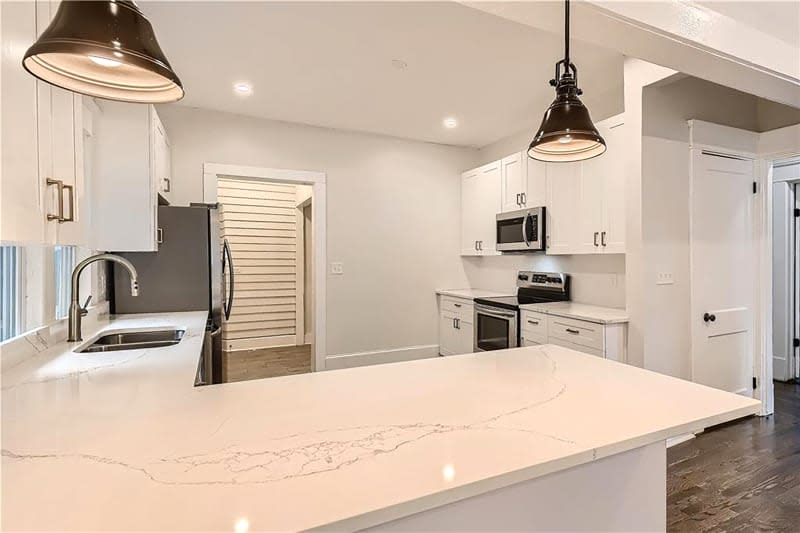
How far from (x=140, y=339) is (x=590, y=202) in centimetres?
324

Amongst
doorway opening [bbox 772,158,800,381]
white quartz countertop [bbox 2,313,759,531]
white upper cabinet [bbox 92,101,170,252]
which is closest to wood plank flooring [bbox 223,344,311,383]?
white upper cabinet [bbox 92,101,170,252]

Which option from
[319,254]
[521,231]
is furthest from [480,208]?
[319,254]

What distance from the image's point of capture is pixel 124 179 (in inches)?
104

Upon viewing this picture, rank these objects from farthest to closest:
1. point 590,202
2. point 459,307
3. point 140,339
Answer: point 459,307
point 590,202
point 140,339

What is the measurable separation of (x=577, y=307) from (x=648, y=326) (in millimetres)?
655

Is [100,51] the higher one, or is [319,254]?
[100,51]

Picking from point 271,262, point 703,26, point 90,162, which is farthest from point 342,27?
point 271,262

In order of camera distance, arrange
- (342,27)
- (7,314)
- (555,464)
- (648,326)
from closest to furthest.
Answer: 1. (555,464)
2. (7,314)
3. (342,27)
4. (648,326)

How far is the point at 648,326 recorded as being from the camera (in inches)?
111

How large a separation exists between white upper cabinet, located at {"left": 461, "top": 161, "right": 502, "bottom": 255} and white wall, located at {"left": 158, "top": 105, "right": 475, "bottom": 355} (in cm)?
15

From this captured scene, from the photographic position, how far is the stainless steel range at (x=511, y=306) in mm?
3689

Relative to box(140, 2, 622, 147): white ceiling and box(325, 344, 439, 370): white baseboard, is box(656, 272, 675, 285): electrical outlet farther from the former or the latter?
box(325, 344, 439, 370): white baseboard

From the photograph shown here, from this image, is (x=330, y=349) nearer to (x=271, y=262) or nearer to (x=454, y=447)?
(x=271, y=262)

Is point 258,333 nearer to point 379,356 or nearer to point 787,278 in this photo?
point 379,356
